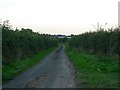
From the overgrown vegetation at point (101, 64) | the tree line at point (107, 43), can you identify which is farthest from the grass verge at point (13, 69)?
the tree line at point (107, 43)

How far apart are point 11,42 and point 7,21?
82.1 inches

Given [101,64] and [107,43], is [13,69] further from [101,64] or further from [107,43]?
[107,43]

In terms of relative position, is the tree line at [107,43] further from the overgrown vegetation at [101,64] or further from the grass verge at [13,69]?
the grass verge at [13,69]

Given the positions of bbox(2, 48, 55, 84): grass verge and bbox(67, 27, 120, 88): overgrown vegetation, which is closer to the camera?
bbox(67, 27, 120, 88): overgrown vegetation

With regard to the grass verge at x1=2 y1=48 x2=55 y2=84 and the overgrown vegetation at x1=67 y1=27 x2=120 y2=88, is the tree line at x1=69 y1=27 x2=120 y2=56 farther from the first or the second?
the grass verge at x1=2 y1=48 x2=55 y2=84

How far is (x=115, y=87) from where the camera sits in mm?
13133

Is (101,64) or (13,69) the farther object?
(101,64)

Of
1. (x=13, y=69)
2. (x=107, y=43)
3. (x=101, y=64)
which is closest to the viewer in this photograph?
(x=13, y=69)

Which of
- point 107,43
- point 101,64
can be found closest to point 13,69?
point 101,64

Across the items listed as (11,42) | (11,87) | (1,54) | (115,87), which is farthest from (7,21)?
(115,87)

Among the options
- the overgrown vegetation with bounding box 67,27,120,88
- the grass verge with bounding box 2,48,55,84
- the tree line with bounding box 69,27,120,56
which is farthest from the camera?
the tree line with bounding box 69,27,120,56

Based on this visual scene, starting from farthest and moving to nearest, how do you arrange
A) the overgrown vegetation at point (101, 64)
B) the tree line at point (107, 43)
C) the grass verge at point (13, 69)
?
the tree line at point (107, 43) → the grass verge at point (13, 69) → the overgrown vegetation at point (101, 64)

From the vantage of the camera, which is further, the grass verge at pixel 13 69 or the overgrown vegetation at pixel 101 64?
the grass verge at pixel 13 69

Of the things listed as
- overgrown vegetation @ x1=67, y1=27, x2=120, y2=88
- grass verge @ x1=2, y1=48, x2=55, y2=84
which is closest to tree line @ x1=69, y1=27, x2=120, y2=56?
overgrown vegetation @ x1=67, y1=27, x2=120, y2=88
